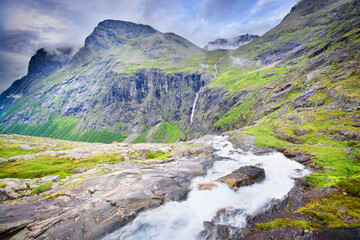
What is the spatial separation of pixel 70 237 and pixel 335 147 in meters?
46.8

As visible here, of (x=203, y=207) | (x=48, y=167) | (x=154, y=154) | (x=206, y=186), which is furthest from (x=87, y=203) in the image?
(x=154, y=154)

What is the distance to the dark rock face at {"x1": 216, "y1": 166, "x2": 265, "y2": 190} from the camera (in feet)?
79.4

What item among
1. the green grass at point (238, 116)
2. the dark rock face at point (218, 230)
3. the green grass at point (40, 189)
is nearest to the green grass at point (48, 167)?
the green grass at point (40, 189)

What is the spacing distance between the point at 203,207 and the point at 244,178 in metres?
9.54

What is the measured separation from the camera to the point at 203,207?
65.9 ft

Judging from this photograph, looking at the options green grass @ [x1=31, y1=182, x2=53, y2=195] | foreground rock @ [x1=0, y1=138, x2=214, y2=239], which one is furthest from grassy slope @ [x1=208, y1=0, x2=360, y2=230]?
green grass @ [x1=31, y1=182, x2=53, y2=195]

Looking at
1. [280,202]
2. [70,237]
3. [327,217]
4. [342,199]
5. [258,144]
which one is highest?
[70,237]

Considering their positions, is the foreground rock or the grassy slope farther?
the foreground rock

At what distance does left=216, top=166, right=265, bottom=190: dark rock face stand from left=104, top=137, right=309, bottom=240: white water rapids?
72cm

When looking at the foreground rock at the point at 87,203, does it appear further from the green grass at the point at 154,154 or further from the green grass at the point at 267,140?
the green grass at the point at 267,140

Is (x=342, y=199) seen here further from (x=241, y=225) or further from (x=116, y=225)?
(x=116, y=225)

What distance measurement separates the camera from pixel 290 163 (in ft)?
101

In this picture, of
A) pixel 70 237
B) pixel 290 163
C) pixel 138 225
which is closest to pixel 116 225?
pixel 138 225

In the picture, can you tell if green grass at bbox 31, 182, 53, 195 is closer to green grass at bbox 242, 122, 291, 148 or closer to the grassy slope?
the grassy slope
